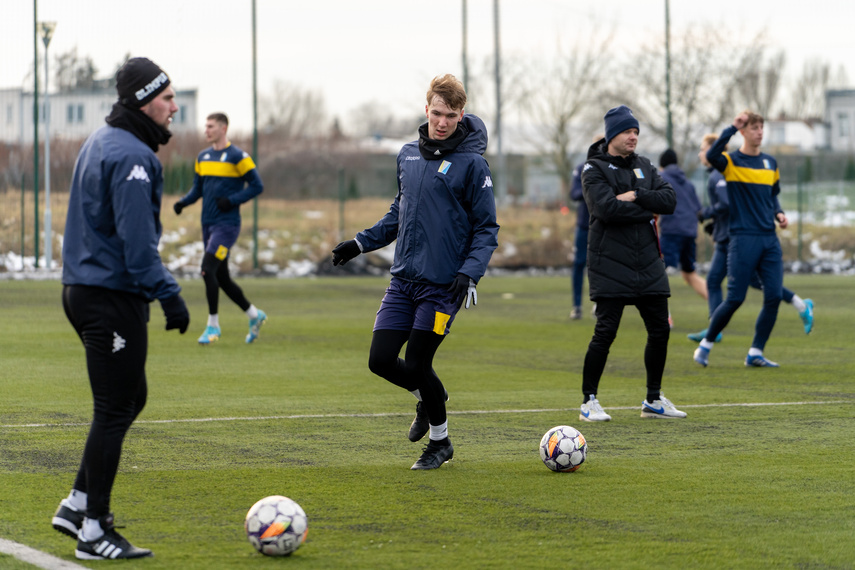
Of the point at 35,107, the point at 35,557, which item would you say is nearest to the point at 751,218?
the point at 35,557

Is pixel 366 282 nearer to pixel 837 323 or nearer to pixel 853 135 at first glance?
pixel 837 323

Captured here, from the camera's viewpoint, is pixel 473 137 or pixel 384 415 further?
pixel 384 415

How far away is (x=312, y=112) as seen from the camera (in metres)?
58.6

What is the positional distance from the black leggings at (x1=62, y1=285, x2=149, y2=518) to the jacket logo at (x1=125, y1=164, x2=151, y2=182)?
0.46 meters

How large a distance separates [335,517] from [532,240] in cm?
2766

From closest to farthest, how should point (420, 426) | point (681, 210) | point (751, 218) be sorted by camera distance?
point (420, 426) → point (751, 218) → point (681, 210)

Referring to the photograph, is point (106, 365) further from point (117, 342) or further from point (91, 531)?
point (91, 531)

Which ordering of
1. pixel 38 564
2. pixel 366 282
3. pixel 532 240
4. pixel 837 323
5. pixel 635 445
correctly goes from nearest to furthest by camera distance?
pixel 38 564, pixel 635 445, pixel 837 323, pixel 366 282, pixel 532 240

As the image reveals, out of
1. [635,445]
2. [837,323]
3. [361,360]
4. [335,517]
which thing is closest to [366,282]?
[837,323]

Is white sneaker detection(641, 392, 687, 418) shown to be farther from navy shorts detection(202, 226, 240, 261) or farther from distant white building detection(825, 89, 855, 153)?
distant white building detection(825, 89, 855, 153)

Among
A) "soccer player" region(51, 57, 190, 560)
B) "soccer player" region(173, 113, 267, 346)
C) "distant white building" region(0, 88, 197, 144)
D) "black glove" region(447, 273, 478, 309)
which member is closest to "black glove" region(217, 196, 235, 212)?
"soccer player" region(173, 113, 267, 346)

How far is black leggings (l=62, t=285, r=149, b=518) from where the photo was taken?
4680 mm

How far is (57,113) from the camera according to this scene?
91.5 ft

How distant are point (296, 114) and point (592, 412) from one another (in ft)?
166
